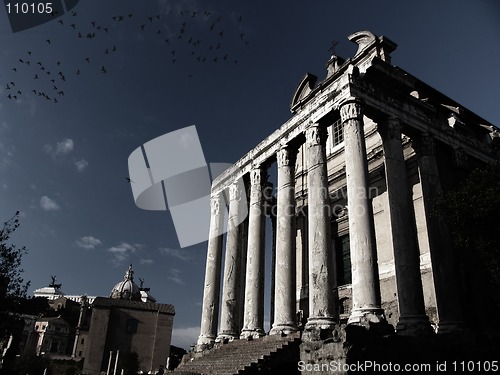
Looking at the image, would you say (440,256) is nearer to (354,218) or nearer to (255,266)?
(354,218)

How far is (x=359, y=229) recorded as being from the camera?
12.9 meters

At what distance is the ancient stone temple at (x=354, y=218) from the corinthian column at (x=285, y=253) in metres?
0.05

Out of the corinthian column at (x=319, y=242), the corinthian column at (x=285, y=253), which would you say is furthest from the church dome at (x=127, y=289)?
the corinthian column at (x=319, y=242)

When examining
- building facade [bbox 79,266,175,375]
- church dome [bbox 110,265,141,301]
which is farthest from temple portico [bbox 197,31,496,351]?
church dome [bbox 110,265,141,301]

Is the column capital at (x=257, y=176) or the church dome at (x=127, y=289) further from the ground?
the church dome at (x=127, y=289)

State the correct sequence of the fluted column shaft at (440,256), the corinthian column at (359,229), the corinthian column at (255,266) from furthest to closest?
the corinthian column at (255,266) → the fluted column shaft at (440,256) → the corinthian column at (359,229)

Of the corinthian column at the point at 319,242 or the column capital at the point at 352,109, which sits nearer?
the corinthian column at the point at 319,242

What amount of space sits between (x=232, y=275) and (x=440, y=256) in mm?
9441

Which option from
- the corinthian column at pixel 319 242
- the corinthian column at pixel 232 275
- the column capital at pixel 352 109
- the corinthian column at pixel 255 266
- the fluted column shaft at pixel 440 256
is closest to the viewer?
the corinthian column at pixel 319 242

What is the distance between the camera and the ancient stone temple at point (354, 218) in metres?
12.8

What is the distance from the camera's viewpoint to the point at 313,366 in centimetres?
1130

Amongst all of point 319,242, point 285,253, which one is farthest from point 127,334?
point 319,242

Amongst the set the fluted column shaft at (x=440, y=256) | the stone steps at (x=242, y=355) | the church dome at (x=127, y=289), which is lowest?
the stone steps at (x=242, y=355)

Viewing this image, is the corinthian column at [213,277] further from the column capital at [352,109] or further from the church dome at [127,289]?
the church dome at [127,289]
